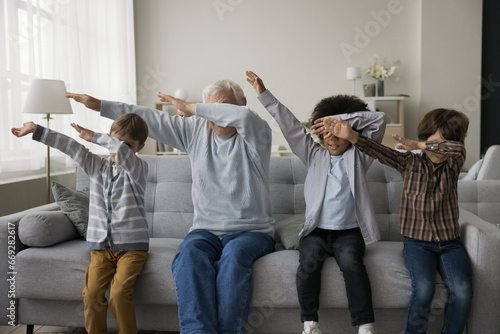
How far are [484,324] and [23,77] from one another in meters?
3.72

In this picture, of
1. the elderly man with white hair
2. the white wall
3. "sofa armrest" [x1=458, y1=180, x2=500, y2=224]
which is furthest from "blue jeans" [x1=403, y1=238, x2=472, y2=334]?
the white wall

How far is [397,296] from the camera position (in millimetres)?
2086

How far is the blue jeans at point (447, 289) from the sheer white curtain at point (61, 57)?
3.10 m

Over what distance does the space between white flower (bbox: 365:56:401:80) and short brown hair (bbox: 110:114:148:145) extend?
4.84 m

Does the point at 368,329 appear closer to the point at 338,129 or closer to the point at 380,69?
the point at 338,129

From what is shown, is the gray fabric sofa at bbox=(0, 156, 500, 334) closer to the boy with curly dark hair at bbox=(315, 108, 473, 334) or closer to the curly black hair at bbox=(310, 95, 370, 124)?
the boy with curly dark hair at bbox=(315, 108, 473, 334)

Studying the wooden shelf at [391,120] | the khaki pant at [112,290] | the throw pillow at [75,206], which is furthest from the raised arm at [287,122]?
the wooden shelf at [391,120]

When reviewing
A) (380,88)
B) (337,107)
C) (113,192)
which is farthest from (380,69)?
(113,192)

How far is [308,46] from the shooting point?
687 cm

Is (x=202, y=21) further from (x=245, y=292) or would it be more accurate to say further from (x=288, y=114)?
(x=245, y=292)

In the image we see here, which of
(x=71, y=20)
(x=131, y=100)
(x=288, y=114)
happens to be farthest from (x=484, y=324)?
(x=131, y=100)

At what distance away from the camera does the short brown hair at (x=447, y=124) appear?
7.38 ft

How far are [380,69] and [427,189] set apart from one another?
4.60 meters

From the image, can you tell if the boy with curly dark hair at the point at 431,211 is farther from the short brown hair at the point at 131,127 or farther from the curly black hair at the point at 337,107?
the short brown hair at the point at 131,127
